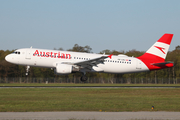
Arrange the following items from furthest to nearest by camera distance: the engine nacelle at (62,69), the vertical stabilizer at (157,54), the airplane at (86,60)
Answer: the vertical stabilizer at (157,54) → the airplane at (86,60) → the engine nacelle at (62,69)

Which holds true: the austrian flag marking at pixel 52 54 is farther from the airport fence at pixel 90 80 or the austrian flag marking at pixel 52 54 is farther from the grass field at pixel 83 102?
the airport fence at pixel 90 80

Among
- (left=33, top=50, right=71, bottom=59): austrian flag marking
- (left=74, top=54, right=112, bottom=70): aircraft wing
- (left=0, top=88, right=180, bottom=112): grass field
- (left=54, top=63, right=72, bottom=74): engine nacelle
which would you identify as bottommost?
(left=0, top=88, right=180, bottom=112): grass field

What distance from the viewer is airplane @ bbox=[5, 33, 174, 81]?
37.2 m

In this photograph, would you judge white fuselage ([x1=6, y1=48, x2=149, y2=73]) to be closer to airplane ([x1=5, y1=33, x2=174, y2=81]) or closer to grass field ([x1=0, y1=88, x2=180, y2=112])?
airplane ([x1=5, y1=33, x2=174, y2=81])

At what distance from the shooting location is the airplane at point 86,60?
37188 millimetres

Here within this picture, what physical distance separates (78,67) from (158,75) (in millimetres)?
43162

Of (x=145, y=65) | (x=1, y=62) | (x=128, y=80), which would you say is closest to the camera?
(x=145, y=65)

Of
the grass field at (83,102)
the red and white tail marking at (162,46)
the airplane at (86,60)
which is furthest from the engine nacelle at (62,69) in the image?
the red and white tail marking at (162,46)

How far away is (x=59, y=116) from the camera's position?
13.6 meters

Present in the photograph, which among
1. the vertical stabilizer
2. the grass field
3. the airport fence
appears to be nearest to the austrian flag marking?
the grass field

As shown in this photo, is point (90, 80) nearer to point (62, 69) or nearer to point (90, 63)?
point (90, 63)

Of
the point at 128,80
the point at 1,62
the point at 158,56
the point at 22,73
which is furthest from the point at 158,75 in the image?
the point at 1,62

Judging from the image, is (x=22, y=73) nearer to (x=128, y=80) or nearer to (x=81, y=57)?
(x=128, y=80)

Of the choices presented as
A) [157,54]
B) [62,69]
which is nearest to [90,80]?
[157,54]
